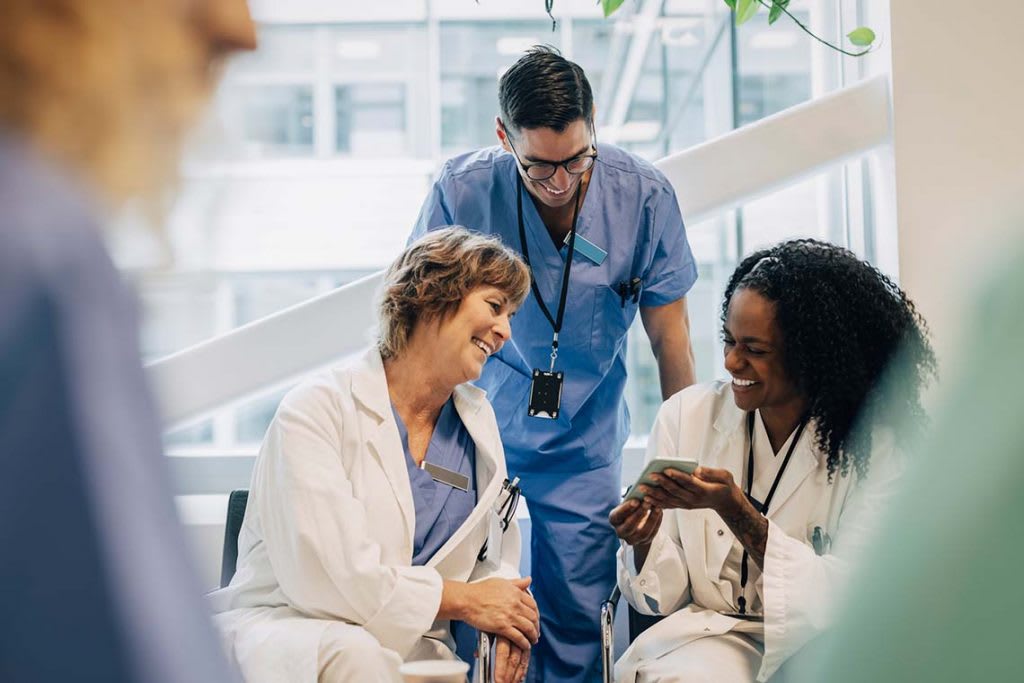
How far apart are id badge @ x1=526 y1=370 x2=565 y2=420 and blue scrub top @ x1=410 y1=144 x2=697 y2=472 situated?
0.22 feet

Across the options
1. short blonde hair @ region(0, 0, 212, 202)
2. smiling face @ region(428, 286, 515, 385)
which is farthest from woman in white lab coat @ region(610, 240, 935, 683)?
short blonde hair @ region(0, 0, 212, 202)

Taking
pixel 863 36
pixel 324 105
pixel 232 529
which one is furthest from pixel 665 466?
pixel 324 105

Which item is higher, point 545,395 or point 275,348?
point 275,348

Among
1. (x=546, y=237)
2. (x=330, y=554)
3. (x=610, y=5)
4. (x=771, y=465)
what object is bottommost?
(x=330, y=554)

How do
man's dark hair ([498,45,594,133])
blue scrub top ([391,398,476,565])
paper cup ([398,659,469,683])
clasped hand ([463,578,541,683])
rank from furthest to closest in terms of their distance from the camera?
man's dark hair ([498,45,594,133]) < blue scrub top ([391,398,476,565]) < clasped hand ([463,578,541,683]) < paper cup ([398,659,469,683])

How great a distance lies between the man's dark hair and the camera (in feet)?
6.91

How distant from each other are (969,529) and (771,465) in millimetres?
1684

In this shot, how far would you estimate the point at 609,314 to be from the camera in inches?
91.1

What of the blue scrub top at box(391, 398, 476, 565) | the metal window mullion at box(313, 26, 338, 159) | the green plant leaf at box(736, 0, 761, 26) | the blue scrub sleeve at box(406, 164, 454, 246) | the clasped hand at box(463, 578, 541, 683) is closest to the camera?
the clasped hand at box(463, 578, 541, 683)

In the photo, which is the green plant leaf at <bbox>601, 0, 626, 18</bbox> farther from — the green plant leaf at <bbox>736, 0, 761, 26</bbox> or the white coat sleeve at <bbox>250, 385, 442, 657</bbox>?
the white coat sleeve at <bbox>250, 385, 442, 657</bbox>

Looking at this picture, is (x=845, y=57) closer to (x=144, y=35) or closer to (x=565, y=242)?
(x=565, y=242)

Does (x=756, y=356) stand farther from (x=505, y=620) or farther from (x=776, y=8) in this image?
(x=776, y=8)

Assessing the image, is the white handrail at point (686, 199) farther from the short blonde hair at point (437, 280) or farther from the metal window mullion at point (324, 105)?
the metal window mullion at point (324, 105)

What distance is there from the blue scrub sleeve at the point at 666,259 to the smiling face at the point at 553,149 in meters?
0.24
